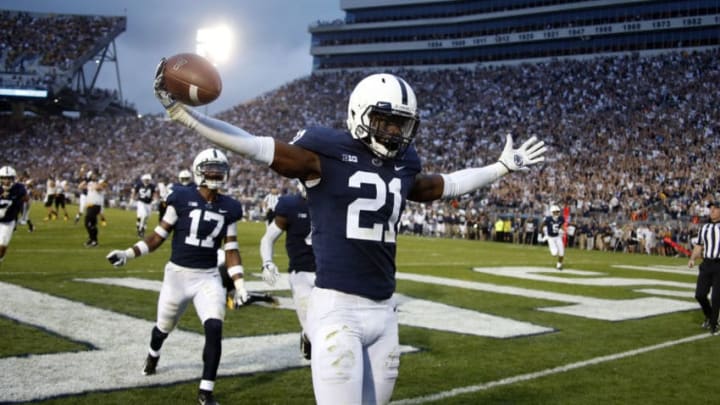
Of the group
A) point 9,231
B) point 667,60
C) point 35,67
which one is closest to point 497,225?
point 667,60

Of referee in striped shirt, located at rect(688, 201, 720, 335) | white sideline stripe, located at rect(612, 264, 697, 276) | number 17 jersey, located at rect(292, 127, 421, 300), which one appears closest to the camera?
number 17 jersey, located at rect(292, 127, 421, 300)

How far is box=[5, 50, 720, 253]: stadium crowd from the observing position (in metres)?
28.5

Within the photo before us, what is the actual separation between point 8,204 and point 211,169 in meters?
5.79

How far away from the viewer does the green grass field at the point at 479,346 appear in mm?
5414

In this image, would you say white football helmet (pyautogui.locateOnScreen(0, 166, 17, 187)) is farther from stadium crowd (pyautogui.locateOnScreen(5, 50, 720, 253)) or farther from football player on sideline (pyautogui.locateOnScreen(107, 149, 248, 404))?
stadium crowd (pyautogui.locateOnScreen(5, 50, 720, 253))

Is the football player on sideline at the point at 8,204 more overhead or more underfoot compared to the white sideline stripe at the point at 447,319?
more overhead

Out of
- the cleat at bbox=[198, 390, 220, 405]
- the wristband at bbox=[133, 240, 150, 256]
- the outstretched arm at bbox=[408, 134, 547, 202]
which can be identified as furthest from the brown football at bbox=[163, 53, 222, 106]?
the wristband at bbox=[133, 240, 150, 256]

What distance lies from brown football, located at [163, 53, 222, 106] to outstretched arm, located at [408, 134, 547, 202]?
1.25m

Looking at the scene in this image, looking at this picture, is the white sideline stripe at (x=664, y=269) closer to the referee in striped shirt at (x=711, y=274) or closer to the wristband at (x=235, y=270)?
the referee in striped shirt at (x=711, y=274)

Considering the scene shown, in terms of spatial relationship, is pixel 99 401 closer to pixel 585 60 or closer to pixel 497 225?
pixel 497 225

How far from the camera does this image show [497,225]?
29953 mm

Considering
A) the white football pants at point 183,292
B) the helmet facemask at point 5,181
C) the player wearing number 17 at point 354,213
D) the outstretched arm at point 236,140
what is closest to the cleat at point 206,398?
the white football pants at point 183,292

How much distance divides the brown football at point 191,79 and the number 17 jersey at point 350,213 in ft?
1.64

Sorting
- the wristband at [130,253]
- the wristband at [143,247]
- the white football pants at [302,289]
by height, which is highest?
the wristband at [143,247]
